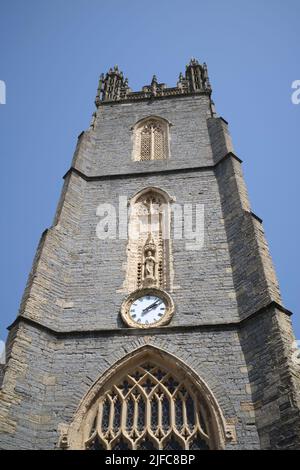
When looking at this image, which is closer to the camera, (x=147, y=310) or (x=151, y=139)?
(x=147, y=310)

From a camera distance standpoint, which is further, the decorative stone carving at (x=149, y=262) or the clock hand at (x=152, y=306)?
the decorative stone carving at (x=149, y=262)

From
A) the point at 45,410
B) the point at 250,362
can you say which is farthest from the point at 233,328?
the point at 45,410

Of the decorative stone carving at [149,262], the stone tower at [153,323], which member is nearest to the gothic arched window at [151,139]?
the stone tower at [153,323]

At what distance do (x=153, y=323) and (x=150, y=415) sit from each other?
2.09m

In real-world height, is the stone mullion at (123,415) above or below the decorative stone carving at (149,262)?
below

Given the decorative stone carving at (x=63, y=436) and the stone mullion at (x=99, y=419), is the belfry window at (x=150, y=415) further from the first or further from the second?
the decorative stone carving at (x=63, y=436)

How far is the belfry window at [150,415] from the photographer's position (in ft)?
28.8

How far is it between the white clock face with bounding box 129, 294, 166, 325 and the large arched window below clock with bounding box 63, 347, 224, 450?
2.88 ft

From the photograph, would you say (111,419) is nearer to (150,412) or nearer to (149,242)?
(150,412)

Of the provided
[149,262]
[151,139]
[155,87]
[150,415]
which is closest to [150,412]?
[150,415]

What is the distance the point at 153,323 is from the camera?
1074 cm

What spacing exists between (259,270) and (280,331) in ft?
6.14

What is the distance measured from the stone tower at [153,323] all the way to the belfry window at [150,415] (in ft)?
0.07

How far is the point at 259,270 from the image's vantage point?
1095 centimetres
